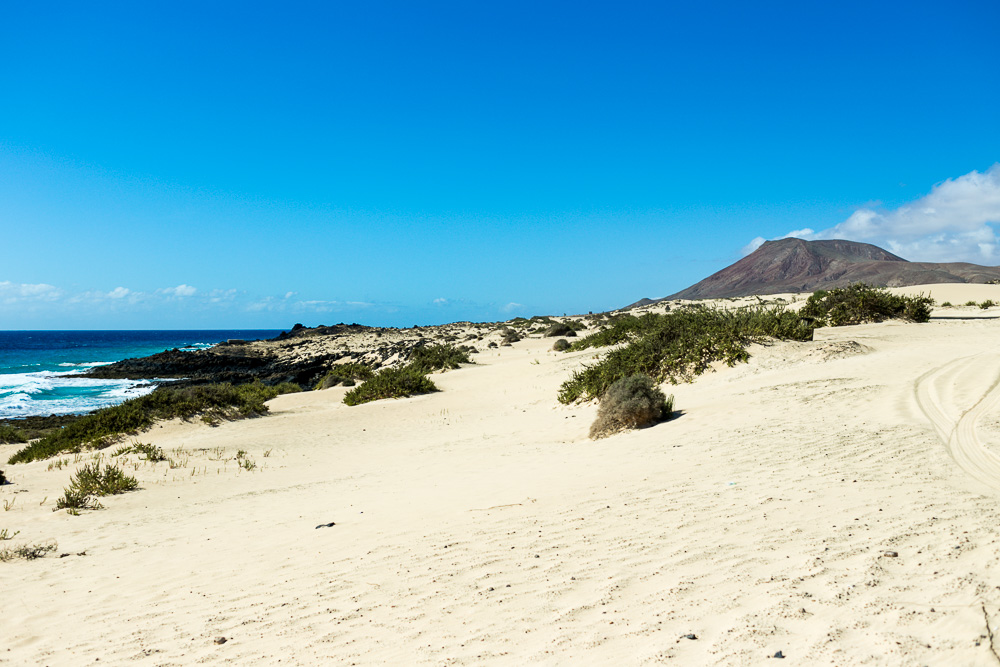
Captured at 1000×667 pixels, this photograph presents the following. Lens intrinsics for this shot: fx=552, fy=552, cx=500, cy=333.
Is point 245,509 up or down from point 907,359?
down

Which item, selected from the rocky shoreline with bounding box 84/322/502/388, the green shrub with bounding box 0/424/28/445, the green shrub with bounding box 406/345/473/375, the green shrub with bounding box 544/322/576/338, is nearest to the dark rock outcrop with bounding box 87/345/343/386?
the rocky shoreline with bounding box 84/322/502/388

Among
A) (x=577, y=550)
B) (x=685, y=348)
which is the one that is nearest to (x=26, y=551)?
(x=577, y=550)

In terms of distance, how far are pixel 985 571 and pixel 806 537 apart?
1074mm

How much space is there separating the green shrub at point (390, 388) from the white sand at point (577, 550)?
7.67 metres

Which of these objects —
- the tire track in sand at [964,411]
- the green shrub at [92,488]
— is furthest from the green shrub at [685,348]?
the green shrub at [92,488]

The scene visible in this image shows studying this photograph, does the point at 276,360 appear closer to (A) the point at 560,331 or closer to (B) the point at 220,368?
(B) the point at 220,368

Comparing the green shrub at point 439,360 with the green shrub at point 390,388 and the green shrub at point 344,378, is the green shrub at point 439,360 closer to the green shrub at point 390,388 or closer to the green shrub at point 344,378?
the green shrub at point 344,378

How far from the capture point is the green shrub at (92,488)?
7.89 meters

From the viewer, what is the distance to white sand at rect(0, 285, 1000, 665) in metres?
3.26

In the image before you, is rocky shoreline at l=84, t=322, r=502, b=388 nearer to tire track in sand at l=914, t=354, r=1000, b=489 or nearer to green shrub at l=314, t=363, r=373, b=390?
green shrub at l=314, t=363, r=373, b=390

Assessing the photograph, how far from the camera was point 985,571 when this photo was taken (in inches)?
137

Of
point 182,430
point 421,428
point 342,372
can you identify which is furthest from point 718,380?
point 342,372

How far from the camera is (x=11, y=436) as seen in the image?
52.8 feet

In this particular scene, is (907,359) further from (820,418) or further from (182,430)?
(182,430)
